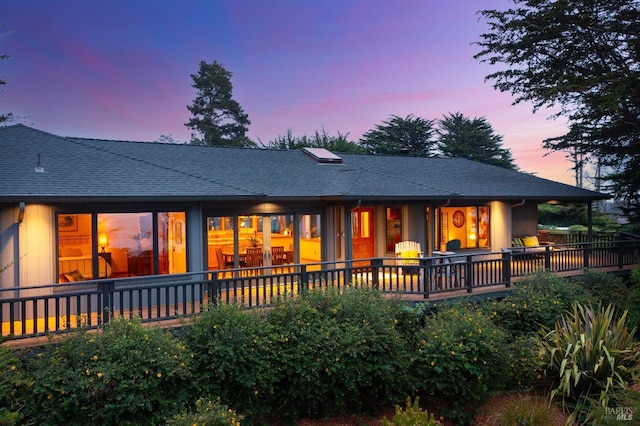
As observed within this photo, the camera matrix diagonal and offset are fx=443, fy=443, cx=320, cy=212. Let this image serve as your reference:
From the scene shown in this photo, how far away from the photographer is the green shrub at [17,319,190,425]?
5.10 metres

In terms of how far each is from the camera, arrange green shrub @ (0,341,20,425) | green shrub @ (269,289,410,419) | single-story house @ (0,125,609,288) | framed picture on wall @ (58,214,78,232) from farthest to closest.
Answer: framed picture on wall @ (58,214,78,232), single-story house @ (0,125,609,288), green shrub @ (269,289,410,419), green shrub @ (0,341,20,425)

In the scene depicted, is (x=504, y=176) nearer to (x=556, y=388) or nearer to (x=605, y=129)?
(x=605, y=129)

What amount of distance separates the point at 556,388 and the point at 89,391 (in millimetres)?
7132

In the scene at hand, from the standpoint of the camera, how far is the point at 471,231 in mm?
14273

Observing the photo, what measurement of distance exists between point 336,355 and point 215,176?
6.40 meters

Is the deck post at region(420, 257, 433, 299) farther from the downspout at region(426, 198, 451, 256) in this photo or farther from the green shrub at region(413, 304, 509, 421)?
the downspout at region(426, 198, 451, 256)

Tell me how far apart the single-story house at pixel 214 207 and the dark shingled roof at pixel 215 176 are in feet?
0.13

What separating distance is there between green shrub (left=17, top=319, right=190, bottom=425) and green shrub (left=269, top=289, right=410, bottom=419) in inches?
58.4

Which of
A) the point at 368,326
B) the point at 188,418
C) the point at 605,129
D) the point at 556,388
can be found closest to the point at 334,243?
the point at 368,326

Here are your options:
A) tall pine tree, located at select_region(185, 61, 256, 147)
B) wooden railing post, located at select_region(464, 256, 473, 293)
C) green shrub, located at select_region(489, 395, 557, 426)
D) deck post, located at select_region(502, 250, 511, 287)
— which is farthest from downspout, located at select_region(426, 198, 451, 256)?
tall pine tree, located at select_region(185, 61, 256, 147)

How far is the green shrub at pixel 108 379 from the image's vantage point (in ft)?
16.7

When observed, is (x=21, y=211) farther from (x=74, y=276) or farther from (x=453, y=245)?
(x=453, y=245)

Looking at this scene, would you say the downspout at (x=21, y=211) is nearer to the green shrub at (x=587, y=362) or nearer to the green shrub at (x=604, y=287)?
the green shrub at (x=587, y=362)

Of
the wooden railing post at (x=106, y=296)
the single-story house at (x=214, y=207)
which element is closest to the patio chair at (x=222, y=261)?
the single-story house at (x=214, y=207)
